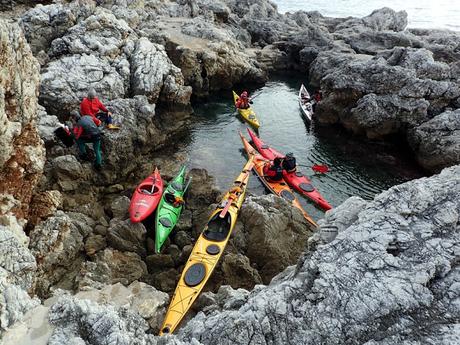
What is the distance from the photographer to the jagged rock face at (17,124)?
8.07m

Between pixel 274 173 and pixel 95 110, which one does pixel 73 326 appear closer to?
pixel 95 110

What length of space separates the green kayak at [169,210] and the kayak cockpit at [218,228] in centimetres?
141

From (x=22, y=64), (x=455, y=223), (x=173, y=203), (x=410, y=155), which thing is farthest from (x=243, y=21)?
(x=455, y=223)

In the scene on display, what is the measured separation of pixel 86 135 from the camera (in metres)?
14.1

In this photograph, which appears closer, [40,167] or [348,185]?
[40,167]

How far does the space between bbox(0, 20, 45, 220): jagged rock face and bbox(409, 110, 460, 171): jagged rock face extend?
60.9ft

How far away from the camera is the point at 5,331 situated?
5.32 m

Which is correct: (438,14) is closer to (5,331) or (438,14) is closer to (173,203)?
(173,203)

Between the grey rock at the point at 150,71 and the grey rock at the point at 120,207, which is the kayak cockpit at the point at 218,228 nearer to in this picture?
the grey rock at the point at 120,207

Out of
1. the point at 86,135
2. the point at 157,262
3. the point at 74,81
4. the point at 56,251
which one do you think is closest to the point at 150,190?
the point at 86,135

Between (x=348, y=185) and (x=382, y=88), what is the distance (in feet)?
24.6

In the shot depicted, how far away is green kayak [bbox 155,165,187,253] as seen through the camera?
12.9 meters

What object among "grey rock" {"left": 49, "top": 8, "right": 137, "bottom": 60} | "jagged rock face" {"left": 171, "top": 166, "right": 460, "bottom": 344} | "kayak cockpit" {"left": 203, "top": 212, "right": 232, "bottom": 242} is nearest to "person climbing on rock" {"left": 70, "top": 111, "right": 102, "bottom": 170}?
"kayak cockpit" {"left": 203, "top": 212, "right": 232, "bottom": 242}

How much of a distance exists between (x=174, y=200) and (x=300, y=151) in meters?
10.1
